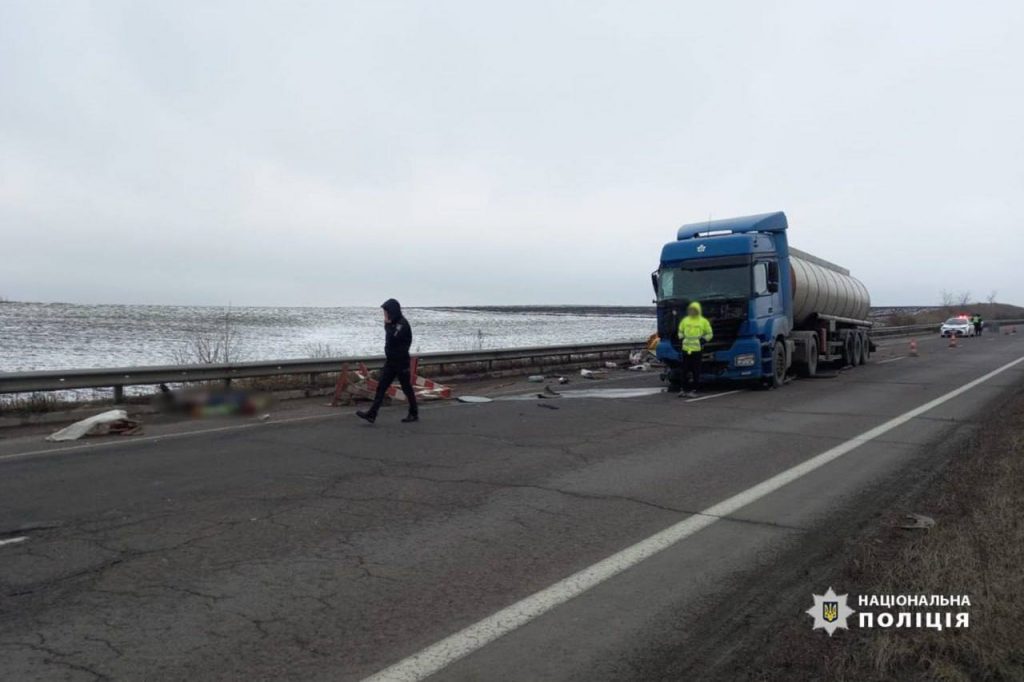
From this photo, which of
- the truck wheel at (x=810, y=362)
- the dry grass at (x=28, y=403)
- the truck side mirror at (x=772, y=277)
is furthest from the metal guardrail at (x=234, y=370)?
the truck side mirror at (x=772, y=277)

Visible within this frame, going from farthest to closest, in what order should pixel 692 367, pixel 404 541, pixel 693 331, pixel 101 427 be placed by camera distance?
pixel 692 367 < pixel 693 331 < pixel 101 427 < pixel 404 541

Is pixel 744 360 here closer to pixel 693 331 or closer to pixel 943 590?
pixel 693 331

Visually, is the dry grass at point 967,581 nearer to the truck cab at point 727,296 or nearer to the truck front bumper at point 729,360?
the truck front bumper at point 729,360

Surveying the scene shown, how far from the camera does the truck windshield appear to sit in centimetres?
1644

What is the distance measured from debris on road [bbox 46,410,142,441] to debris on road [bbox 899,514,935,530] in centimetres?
985

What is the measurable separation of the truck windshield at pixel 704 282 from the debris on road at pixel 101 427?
1059cm

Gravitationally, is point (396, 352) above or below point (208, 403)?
above

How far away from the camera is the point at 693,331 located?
15.8m

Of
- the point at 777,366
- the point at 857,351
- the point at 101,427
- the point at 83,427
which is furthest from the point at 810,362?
the point at 83,427

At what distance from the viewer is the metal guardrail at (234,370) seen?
1219 centimetres

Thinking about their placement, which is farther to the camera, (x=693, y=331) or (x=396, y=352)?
(x=693, y=331)

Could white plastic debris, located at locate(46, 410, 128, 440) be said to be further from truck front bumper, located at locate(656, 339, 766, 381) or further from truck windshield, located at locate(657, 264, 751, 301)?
truck windshield, located at locate(657, 264, 751, 301)

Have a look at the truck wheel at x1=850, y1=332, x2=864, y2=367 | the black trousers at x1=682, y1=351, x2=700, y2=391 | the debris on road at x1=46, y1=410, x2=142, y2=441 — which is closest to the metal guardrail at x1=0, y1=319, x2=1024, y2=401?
the debris on road at x1=46, y1=410, x2=142, y2=441

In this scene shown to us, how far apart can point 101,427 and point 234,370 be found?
12.2 feet
